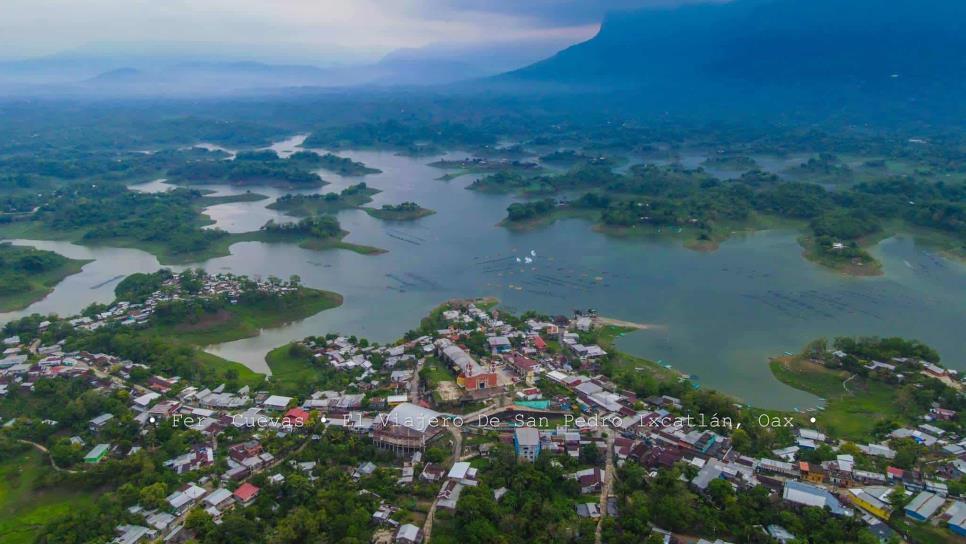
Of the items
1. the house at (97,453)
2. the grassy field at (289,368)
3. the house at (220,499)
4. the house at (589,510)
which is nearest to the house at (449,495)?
the house at (589,510)

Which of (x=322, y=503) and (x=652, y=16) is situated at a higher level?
(x=652, y=16)

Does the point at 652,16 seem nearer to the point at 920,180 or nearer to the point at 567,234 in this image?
the point at 920,180

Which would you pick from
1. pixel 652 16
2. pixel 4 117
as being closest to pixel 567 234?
pixel 4 117

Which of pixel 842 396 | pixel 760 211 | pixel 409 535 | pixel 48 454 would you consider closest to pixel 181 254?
pixel 48 454

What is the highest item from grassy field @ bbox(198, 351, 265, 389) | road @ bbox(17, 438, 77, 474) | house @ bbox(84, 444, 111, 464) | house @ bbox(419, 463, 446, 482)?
house @ bbox(419, 463, 446, 482)

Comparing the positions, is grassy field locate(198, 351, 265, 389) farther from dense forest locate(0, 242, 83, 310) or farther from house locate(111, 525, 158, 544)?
dense forest locate(0, 242, 83, 310)

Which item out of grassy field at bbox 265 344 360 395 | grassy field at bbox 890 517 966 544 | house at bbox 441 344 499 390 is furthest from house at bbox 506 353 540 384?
grassy field at bbox 890 517 966 544
